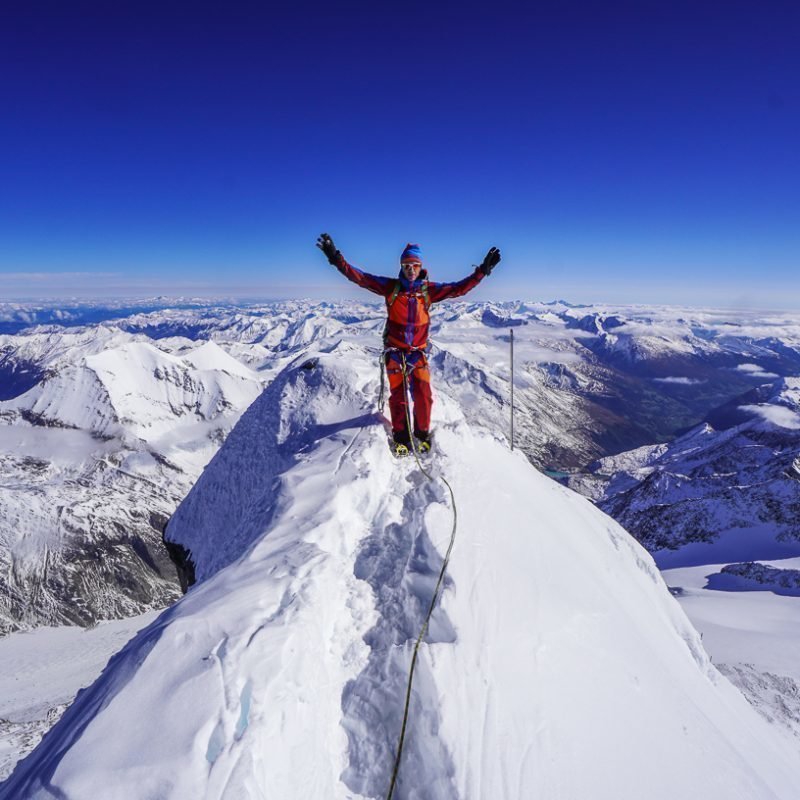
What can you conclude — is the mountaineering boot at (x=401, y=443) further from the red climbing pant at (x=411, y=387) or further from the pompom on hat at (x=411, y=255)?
the pompom on hat at (x=411, y=255)

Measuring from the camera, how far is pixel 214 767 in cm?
433

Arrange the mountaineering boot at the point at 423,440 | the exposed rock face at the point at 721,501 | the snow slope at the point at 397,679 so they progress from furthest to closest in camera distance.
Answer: the exposed rock face at the point at 721,501 → the mountaineering boot at the point at 423,440 → the snow slope at the point at 397,679

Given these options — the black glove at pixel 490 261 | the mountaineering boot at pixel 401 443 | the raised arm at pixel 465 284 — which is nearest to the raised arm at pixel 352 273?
the raised arm at pixel 465 284

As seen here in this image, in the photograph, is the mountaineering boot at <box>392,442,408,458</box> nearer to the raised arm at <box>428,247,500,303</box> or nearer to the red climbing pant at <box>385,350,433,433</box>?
the red climbing pant at <box>385,350,433,433</box>

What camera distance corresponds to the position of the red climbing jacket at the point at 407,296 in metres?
12.2

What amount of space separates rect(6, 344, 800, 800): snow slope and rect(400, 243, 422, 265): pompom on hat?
16.9 ft

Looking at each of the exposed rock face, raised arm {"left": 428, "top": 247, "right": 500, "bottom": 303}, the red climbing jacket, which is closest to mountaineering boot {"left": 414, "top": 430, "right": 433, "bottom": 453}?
the red climbing jacket

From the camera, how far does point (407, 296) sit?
1220cm

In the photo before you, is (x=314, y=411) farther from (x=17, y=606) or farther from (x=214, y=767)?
(x=17, y=606)

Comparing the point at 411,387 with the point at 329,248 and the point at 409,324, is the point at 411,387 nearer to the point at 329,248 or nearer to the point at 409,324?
the point at 409,324

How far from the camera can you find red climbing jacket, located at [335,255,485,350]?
1219 cm

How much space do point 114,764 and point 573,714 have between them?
18.2 ft

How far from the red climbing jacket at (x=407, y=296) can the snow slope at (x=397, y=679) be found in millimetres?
3395

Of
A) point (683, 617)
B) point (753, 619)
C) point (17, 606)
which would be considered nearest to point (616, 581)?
point (683, 617)
